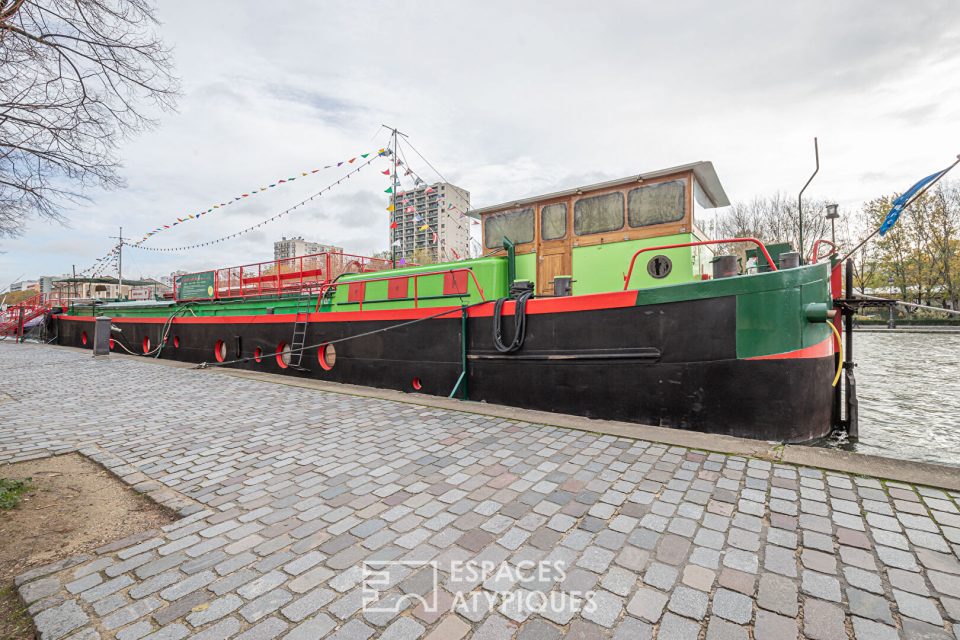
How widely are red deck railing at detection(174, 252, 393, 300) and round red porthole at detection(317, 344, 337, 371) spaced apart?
4.44 feet

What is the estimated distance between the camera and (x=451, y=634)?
1.87m

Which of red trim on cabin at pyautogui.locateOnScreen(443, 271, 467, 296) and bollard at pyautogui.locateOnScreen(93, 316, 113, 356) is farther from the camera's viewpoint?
bollard at pyautogui.locateOnScreen(93, 316, 113, 356)

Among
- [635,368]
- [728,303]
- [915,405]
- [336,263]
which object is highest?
[336,263]

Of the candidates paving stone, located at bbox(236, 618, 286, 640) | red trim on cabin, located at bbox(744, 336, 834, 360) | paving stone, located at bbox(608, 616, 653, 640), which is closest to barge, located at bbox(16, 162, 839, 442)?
red trim on cabin, located at bbox(744, 336, 834, 360)

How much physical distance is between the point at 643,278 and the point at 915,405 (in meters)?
5.45

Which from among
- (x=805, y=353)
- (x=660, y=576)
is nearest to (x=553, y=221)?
(x=805, y=353)

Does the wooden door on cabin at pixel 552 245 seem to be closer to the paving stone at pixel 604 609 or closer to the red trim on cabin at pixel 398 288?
the red trim on cabin at pixel 398 288

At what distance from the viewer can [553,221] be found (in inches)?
270

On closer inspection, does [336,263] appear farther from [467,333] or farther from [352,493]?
[352,493]

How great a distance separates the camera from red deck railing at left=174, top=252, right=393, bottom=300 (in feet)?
31.6

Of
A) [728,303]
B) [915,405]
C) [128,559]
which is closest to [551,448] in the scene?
[728,303]

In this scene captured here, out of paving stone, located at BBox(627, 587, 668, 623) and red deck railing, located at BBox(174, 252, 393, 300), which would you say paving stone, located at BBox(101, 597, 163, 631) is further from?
red deck railing, located at BBox(174, 252, 393, 300)

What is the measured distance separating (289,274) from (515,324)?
6.87m

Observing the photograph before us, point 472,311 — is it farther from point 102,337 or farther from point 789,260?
point 102,337
